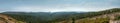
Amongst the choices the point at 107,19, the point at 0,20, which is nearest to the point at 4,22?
the point at 0,20

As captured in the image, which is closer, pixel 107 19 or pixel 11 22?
pixel 107 19

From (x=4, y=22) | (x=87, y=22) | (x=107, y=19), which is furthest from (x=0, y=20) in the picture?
(x=107, y=19)

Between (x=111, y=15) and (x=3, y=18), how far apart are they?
36.7 m

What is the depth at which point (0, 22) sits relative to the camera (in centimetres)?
9962

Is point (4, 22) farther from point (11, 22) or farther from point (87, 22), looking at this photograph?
point (87, 22)

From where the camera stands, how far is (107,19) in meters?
90.8

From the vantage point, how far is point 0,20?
10094cm

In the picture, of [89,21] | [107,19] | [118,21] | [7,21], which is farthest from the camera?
[7,21]

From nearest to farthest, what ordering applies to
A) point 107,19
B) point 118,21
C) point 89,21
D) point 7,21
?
point 118,21 → point 107,19 → point 89,21 → point 7,21

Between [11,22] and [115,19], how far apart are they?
37221 millimetres

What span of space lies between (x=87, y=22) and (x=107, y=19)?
7.65 meters

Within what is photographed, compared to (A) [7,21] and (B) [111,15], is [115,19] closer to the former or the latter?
(B) [111,15]

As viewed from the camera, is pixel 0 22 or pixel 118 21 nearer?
pixel 118 21

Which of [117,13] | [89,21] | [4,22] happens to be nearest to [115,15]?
[117,13]
